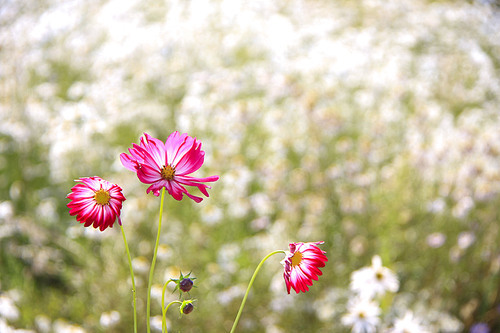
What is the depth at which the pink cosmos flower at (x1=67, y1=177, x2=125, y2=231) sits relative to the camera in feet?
2.09

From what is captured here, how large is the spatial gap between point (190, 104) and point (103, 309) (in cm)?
180

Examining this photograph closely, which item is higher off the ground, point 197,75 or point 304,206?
point 197,75

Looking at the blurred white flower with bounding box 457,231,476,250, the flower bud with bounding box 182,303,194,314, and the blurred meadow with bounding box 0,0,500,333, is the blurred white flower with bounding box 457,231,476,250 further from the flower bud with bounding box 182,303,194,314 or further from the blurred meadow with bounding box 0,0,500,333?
the flower bud with bounding box 182,303,194,314

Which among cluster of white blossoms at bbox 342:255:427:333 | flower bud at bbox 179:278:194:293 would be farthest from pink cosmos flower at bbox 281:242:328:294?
cluster of white blossoms at bbox 342:255:427:333

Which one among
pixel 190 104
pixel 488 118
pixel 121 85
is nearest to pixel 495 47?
pixel 488 118

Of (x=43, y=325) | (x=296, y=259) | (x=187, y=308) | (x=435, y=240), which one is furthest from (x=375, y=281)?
(x=43, y=325)

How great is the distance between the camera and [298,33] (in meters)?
5.21

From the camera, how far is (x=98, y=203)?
640 millimetres

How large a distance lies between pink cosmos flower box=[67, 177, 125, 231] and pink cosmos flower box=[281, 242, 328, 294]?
286mm

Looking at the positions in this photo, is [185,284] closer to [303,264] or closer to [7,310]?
[303,264]

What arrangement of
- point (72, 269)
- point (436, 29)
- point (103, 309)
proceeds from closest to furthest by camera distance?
point (103, 309)
point (72, 269)
point (436, 29)

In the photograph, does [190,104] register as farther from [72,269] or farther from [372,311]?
[372,311]

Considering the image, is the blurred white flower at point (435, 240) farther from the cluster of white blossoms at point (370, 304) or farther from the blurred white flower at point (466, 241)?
the cluster of white blossoms at point (370, 304)

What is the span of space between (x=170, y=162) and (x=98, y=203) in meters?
→ 0.13
